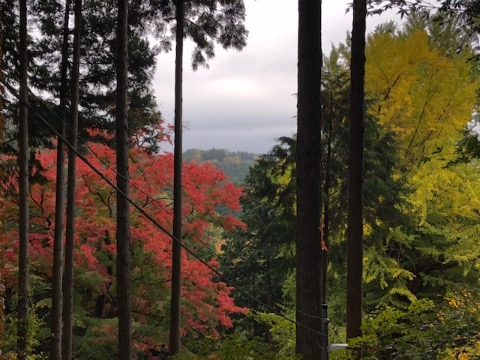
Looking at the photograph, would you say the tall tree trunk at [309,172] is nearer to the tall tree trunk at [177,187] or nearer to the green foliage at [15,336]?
the green foliage at [15,336]

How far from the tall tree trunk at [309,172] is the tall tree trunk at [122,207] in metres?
3.90

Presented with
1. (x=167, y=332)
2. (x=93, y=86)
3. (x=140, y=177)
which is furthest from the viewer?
(x=140, y=177)

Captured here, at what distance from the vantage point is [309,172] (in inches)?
207

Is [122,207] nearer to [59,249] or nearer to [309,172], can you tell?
[59,249]

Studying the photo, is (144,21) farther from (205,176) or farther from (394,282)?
(394,282)

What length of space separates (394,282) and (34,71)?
40.5 ft

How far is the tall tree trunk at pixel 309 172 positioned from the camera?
5238 millimetres

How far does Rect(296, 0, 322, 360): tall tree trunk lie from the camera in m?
5.24

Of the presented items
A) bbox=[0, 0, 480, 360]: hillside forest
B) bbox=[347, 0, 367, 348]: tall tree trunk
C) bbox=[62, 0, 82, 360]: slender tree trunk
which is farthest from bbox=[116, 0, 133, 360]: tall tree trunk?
bbox=[347, 0, 367, 348]: tall tree trunk

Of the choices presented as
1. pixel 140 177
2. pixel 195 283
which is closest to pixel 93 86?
pixel 140 177

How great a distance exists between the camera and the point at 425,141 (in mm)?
12227

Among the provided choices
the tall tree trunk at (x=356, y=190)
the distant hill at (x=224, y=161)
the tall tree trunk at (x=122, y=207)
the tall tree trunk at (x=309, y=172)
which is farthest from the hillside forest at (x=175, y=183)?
the distant hill at (x=224, y=161)

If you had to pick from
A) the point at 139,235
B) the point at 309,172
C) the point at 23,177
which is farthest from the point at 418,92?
the point at 23,177

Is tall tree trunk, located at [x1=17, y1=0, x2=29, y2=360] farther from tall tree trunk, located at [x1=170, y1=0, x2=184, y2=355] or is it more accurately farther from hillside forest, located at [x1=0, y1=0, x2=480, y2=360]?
tall tree trunk, located at [x1=170, y1=0, x2=184, y2=355]
